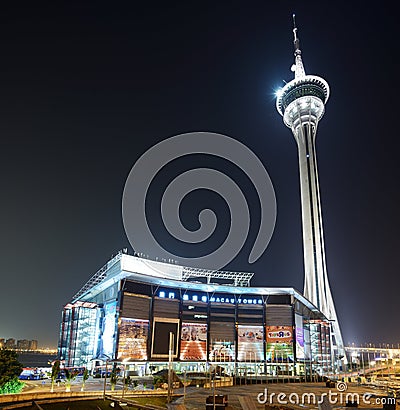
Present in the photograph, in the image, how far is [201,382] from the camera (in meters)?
50.7

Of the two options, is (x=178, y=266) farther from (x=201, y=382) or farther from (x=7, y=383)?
(x=7, y=383)

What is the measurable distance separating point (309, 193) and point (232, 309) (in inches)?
1978

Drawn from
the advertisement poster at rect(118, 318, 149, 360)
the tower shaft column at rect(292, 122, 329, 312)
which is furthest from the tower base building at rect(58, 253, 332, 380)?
the tower shaft column at rect(292, 122, 329, 312)

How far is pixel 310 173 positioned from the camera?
125 m

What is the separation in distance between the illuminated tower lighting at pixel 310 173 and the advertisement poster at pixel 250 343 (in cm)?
2940

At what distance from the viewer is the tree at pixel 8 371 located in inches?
1182

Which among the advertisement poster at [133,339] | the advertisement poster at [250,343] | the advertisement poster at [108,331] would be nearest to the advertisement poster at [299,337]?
the advertisement poster at [250,343]

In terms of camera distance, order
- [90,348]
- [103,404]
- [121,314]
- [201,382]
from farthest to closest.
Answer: [90,348]
[121,314]
[201,382]
[103,404]

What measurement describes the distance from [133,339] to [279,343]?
30.8 meters

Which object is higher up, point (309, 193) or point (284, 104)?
point (284, 104)

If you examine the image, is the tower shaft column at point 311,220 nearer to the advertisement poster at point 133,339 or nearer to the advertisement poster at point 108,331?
the advertisement poster at point 133,339

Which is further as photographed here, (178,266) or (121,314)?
(178,266)

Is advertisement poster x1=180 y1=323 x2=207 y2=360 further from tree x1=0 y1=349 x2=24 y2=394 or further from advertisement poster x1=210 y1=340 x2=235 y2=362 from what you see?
tree x1=0 y1=349 x2=24 y2=394

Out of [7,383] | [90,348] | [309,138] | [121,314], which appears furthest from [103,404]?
[309,138]
